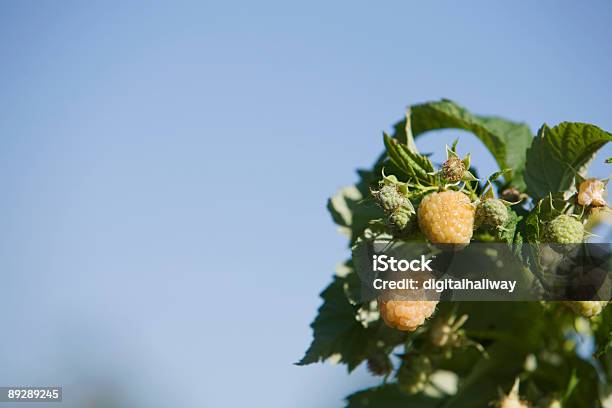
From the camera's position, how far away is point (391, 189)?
167cm

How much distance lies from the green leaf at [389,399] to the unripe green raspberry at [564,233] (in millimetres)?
927

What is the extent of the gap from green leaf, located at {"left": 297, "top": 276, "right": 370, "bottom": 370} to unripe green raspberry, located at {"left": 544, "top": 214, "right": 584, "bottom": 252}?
894 mm

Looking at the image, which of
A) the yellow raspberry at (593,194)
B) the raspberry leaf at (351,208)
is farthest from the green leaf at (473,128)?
the yellow raspberry at (593,194)

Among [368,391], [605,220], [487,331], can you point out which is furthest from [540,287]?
[368,391]

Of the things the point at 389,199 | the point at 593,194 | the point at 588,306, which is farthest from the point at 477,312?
the point at 389,199

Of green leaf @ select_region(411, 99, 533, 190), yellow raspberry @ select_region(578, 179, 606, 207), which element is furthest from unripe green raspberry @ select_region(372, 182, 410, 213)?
green leaf @ select_region(411, 99, 533, 190)

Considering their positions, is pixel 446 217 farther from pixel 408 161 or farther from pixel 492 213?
pixel 408 161

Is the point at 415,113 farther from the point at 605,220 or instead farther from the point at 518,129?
the point at 605,220

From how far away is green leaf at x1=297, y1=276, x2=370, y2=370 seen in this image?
2389 millimetres

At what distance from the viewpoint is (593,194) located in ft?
5.59

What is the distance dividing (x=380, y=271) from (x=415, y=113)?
0.81 meters

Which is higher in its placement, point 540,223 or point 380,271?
point 540,223

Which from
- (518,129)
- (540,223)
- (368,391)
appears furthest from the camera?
(518,129)

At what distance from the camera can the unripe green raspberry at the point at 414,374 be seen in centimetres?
222
